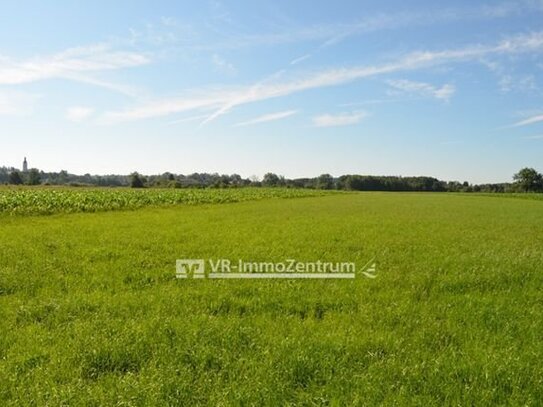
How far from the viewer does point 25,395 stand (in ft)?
15.7

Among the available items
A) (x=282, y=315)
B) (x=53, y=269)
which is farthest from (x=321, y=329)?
(x=53, y=269)

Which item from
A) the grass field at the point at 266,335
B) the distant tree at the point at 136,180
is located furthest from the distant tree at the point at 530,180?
the grass field at the point at 266,335

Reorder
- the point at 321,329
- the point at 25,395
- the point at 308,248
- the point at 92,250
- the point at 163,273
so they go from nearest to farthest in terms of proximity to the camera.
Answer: the point at 25,395
the point at 321,329
the point at 163,273
the point at 92,250
the point at 308,248

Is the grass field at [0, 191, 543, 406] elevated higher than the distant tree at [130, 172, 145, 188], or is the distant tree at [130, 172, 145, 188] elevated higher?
the distant tree at [130, 172, 145, 188]

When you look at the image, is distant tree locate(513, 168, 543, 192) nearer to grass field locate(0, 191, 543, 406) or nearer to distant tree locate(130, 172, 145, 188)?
distant tree locate(130, 172, 145, 188)

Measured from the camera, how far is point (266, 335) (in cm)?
658

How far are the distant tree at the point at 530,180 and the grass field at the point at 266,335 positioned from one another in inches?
6279

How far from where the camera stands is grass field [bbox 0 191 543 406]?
4.99 metres

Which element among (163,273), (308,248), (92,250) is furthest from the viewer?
(308,248)

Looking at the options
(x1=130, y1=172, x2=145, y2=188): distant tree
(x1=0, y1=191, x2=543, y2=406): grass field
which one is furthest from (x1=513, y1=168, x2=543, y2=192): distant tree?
(x1=0, y1=191, x2=543, y2=406): grass field

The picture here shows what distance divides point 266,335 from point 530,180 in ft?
557

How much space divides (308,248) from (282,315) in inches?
309

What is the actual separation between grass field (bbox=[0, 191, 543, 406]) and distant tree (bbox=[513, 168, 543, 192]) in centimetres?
15949

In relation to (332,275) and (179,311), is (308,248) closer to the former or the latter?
(332,275)
